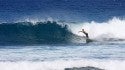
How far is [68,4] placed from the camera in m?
67.7

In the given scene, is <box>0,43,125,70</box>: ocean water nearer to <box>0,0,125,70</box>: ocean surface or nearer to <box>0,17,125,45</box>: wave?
<box>0,0,125,70</box>: ocean surface

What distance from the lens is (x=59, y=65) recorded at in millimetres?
23031

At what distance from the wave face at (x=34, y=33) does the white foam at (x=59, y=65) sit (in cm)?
877

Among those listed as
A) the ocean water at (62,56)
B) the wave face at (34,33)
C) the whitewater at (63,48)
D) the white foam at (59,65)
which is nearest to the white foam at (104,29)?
the whitewater at (63,48)

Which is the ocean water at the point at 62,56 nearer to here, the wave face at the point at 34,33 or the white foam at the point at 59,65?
the white foam at the point at 59,65

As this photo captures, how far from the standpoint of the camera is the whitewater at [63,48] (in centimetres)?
2320

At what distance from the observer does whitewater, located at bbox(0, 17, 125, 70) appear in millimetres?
23203

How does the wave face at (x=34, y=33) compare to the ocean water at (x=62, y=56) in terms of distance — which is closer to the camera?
the ocean water at (x=62, y=56)

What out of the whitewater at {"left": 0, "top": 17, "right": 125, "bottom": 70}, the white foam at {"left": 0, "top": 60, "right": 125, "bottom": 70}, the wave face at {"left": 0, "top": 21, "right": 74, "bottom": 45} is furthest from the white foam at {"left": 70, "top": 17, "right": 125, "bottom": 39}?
the white foam at {"left": 0, "top": 60, "right": 125, "bottom": 70}

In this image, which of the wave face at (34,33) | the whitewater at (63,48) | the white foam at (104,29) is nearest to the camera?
the whitewater at (63,48)

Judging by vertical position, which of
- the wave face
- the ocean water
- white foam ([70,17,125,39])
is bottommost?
white foam ([70,17,125,39])

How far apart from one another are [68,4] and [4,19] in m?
20.7

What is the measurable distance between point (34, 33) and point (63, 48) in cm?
751

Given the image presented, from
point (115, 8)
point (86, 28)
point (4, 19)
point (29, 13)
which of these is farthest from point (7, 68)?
point (115, 8)
